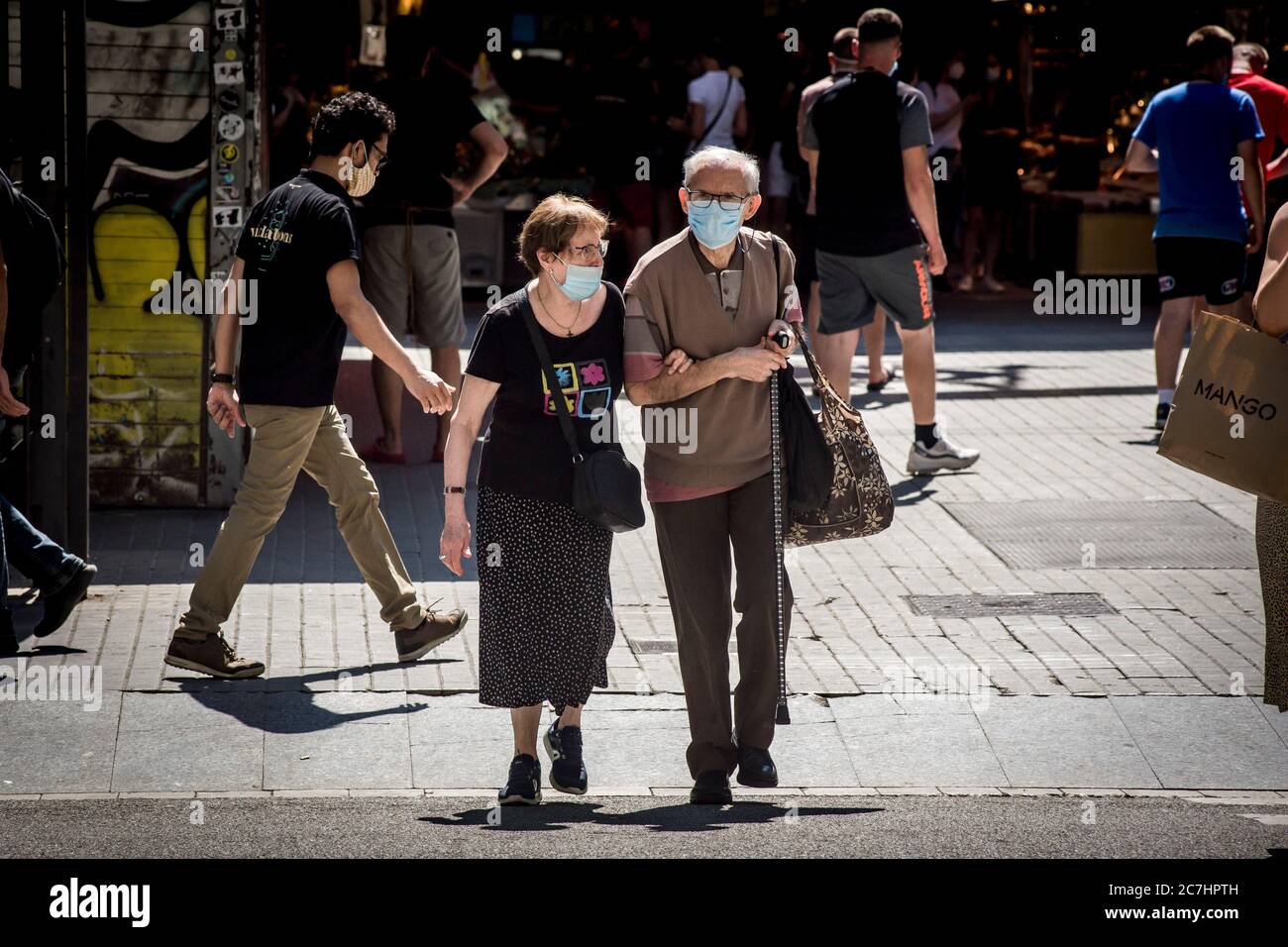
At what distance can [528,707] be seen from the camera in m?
5.33

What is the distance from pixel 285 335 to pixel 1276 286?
122 inches

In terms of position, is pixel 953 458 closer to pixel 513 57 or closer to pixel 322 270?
pixel 322 270

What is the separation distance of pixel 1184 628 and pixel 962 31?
12198mm

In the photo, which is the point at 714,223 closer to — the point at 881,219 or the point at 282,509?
the point at 282,509

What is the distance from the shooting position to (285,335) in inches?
247

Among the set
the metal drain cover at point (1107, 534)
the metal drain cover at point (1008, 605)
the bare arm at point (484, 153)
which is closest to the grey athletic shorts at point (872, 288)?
the metal drain cover at point (1107, 534)

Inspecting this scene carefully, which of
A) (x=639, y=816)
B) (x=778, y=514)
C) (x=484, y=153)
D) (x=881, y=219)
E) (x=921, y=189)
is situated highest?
(x=484, y=153)

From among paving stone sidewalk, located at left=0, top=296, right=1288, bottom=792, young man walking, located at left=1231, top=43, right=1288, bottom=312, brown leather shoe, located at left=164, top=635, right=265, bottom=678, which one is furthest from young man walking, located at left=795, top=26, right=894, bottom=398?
brown leather shoe, located at left=164, top=635, right=265, bottom=678

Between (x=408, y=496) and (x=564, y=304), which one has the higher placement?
(x=564, y=304)

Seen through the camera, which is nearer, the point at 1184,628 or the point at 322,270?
the point at 322,270

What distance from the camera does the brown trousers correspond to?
17.5 ft

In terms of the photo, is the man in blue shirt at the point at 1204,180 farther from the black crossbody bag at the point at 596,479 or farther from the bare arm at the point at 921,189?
the black crossbody bag at the point at 596,479

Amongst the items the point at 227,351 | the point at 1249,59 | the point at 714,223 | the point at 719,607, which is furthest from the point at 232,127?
the point at 1249,59
